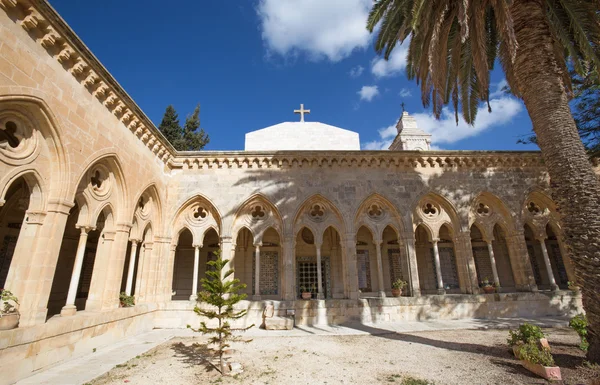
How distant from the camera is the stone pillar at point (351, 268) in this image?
1080 cm

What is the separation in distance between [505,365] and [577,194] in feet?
11.6

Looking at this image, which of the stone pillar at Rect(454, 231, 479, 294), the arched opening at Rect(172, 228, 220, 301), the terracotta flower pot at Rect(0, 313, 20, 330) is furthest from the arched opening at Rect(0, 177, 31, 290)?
the stone pillar at Rect(454, 231, 479, 294)

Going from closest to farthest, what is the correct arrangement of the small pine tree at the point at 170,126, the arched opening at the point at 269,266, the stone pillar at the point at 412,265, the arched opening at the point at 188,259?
1. the stone pillar at the point at 412,265
2. the arched opening at the point at 269,266
3. the arched opening at the point at 188,259
4. the small pine tree at the point at 170,126

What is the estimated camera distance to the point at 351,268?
36.2 ft

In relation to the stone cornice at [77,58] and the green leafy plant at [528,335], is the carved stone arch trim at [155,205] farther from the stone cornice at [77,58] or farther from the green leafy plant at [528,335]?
the green leafy plant at [528,335]

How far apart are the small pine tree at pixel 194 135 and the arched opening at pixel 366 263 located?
16.7 metres

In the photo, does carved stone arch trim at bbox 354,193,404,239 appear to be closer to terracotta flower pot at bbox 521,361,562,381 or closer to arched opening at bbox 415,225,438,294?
arched opening at bbox 415,225,438,294

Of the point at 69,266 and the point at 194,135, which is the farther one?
the point at 194,135

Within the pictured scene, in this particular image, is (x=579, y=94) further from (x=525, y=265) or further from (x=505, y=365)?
(x=505, y=365)

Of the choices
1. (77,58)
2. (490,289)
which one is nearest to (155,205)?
(77,58)

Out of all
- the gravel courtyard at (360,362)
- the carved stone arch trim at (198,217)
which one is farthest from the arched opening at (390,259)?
the carved stone arch trim at (198,217)

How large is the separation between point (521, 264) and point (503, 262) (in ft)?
10.0

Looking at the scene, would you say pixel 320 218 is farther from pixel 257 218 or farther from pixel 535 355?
pixel 535 355

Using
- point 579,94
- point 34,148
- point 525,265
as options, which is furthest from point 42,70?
point 579,94
